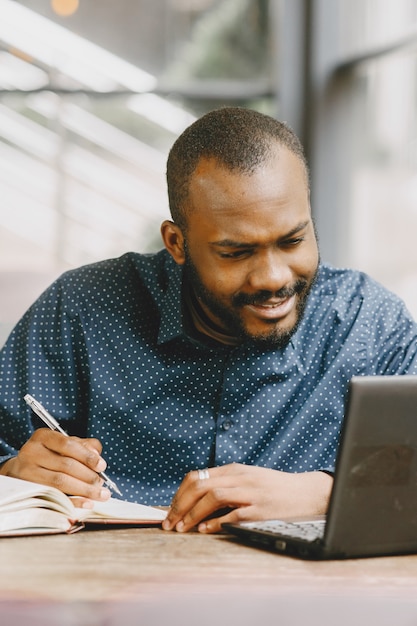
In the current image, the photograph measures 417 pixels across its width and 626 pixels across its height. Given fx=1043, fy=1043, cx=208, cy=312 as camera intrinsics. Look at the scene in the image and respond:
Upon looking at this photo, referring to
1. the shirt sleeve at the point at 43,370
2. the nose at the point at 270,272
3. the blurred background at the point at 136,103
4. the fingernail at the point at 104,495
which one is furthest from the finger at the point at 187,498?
the blurred background at the point at 136,103

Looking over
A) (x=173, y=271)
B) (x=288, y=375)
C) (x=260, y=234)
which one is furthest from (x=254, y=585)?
(x=173, y=271)

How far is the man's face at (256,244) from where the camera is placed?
5.49 ft

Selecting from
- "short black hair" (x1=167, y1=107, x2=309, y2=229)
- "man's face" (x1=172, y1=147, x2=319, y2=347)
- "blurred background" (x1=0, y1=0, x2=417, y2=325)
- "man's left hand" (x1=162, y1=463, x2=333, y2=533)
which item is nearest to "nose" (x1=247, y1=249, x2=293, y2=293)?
"man's face" (x1=172, y1=147, x2=319, y2=347)

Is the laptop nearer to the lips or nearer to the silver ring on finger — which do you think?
the silver ring on finger

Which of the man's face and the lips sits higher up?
the man's face

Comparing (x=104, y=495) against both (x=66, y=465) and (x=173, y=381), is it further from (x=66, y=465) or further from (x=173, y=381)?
(x=173, y=381)

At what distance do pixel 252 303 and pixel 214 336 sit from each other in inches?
7.9

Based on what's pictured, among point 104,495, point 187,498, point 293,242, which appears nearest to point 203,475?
point 187,498

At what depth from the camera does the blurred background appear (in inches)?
132

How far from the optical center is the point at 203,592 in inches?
41.1

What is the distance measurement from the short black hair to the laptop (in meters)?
0.66

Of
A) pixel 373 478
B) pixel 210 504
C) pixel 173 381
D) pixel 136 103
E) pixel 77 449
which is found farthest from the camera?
pixel 136 103

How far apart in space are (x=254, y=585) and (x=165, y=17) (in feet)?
8.88

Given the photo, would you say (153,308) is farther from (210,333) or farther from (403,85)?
(403,85)
